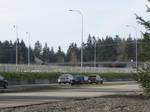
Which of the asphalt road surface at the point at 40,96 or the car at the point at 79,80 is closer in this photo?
the asphalt road surface at the point at 40,96

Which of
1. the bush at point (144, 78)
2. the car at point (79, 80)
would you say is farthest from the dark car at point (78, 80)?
the bush at point (144, 78)

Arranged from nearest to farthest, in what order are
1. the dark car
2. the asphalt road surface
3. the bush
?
1. the bush
2. the asphalt road surface
3. the dark car

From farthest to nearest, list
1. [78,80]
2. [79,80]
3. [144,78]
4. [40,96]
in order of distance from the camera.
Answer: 1. [79,80]
2. [78,80]
3. [40,96]
4. [144,78]

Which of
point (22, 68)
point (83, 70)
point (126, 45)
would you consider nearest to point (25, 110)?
point (22, 68)

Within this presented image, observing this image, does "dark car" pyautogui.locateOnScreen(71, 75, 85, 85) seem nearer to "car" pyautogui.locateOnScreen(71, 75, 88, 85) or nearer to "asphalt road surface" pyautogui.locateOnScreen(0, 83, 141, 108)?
"car" pyautogui.locateOnScreen(71, 75, 88, 85)

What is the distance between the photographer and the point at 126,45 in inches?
7746

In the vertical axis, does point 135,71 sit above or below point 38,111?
above

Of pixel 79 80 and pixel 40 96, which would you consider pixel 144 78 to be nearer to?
pixel 40 96

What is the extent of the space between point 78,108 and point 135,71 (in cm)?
463

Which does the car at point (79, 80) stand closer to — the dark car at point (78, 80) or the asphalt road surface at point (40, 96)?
the dark car at point (78, 80)

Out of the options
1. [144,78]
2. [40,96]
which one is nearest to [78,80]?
[40,96]

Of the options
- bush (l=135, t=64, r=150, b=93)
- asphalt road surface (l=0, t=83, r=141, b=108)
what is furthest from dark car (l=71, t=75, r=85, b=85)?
bush (l=135, t=64, r=150, b=93)

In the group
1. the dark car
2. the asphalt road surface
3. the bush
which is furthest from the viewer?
the dark car

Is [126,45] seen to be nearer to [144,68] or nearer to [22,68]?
[22,68]
